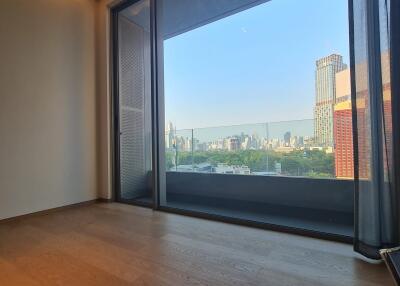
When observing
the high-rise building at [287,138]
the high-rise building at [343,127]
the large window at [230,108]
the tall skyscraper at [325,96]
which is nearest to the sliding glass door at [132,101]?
the large window at [230,108]

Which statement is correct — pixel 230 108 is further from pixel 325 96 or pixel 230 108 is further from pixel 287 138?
pixel 325 96

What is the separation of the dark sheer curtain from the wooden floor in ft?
0.72

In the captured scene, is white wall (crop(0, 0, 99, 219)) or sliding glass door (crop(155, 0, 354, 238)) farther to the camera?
sliding glass door (crop(155, 0, 354, 238))

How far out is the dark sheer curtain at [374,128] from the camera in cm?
147

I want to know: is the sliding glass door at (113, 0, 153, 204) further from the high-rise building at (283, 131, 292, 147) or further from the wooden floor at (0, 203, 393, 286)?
the high-rise building at (283, 131, 292, 147)

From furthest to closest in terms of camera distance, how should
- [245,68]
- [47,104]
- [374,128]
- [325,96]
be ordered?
1. [245,68]
2. [47,104]
3. [325,96]
4. [374,128]

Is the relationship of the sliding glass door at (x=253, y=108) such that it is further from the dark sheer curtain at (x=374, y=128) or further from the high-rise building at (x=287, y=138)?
the dark sheer curtain at (x=374, y=128)

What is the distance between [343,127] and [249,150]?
149cm

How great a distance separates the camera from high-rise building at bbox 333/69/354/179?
6.35ft

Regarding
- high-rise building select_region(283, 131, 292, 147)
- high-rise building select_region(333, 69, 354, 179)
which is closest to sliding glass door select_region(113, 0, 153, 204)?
high-rise building select_region(283, 131, 292, 147)

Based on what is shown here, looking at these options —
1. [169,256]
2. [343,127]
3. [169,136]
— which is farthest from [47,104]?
[343,127]

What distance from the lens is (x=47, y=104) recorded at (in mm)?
2730

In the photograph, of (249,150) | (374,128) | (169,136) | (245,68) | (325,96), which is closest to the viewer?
(374,128)

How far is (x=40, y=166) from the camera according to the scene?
2.66m
